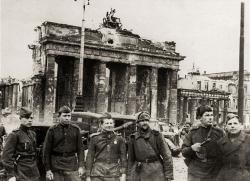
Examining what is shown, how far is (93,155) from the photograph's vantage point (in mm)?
7254

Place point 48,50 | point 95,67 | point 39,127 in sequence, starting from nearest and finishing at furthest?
1. point 39,127
2. point 48,50
3. point 95,67

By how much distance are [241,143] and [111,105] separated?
137 ft

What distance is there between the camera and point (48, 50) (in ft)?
131

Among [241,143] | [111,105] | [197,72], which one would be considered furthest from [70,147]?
[197,72]

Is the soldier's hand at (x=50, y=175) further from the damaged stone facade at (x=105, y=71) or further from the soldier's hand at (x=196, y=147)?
the damaged stone facade at (x=105, y=71)

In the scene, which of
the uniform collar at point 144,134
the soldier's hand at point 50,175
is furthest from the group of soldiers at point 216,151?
the soldier's hand at point 50,175

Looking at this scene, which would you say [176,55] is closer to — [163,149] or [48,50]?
[48,50]

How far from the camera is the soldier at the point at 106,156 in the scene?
7074 millimetres

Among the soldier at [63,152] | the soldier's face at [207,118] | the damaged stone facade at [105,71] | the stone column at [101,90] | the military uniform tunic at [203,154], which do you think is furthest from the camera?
the stone column at [101,90]

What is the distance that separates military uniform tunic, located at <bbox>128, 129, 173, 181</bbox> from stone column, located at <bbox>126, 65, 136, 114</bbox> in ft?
125

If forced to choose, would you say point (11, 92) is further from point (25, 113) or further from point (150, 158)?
point (150, 158)

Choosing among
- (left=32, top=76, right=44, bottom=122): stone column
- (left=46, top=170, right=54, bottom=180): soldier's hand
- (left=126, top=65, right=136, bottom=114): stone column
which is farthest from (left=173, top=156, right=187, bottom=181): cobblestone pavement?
(left=126, top=65, right=136, bottom=114): stone column

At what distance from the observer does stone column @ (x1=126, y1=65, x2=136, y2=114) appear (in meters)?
45.3

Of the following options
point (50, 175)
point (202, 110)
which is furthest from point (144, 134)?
point (50, 175)
